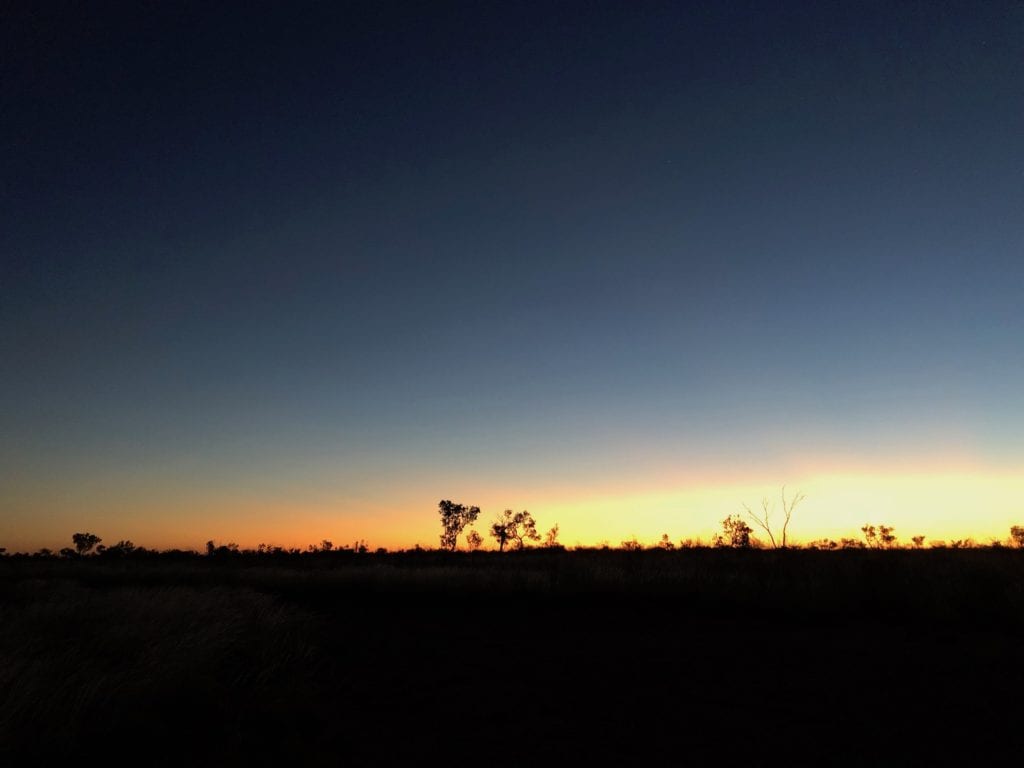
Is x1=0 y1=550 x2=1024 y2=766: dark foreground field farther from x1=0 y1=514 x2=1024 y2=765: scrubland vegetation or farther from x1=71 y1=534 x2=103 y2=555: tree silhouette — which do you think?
x1=71 y1=534 x2=103 y2=555: tree silhouette

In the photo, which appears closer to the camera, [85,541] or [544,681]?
[544,681]

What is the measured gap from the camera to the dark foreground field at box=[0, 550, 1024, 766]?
5.59 m

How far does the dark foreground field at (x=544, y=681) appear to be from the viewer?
5.59m

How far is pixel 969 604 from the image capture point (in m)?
11.8

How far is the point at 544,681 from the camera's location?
325 inches

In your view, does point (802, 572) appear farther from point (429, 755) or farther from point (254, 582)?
point (254, 582)

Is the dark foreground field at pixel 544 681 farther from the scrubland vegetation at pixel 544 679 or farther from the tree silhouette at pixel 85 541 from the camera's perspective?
the tree silhouette at pixel 85 541

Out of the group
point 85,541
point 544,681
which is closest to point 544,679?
point 544,681

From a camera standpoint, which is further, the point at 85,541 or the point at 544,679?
the point at 85,541

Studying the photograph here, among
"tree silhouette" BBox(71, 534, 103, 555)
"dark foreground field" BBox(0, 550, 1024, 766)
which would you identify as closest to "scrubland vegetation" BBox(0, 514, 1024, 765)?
"dark foreground field" BBox(0, 550, 1024, 766)

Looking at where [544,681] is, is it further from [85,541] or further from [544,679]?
[85,541]

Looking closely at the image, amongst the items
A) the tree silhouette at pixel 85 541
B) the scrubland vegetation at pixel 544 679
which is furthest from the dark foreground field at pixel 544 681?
the tree silhouette at pixel 85 541

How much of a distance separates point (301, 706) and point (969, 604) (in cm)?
1214

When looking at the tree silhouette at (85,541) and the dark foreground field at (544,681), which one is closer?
the dark foreground field at (544,681)
